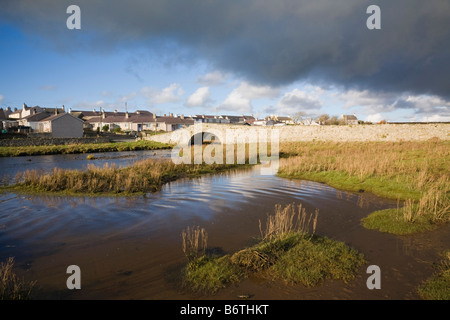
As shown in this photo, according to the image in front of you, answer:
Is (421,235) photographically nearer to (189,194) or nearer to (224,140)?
(189,194)

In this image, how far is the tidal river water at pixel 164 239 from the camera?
7.12 m

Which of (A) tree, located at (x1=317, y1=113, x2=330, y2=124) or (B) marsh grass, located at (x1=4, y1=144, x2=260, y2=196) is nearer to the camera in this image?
(B) marsh grass, located at (x1=4, y1=144, x2=260, y2=196)

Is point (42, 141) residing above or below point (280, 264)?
above

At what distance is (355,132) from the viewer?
163 feet

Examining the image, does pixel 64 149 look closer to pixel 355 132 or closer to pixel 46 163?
pixel 46 163

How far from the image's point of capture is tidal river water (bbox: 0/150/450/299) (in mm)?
7121

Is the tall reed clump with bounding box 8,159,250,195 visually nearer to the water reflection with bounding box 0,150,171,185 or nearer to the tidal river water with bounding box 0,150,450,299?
the tidal river water with bounding box 0,150,450,299

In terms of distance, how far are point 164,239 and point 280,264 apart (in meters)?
4.74

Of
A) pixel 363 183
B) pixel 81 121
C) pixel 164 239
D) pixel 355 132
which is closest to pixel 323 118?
pixel 355 132

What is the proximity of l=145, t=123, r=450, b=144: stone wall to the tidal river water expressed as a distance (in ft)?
117

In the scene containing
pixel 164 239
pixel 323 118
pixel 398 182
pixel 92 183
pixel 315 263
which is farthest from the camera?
pixel 323 118

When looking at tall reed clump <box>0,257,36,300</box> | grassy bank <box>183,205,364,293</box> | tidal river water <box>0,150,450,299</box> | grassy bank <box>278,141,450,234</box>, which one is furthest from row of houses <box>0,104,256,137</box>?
grassy bank <box>183,205,364,293</box>

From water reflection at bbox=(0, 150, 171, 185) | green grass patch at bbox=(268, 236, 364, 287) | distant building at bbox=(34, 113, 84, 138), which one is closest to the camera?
green grass patch at bbox=(268, 236, 364, 287)

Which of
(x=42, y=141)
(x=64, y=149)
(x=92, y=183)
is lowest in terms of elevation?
(x=92, y=183)
